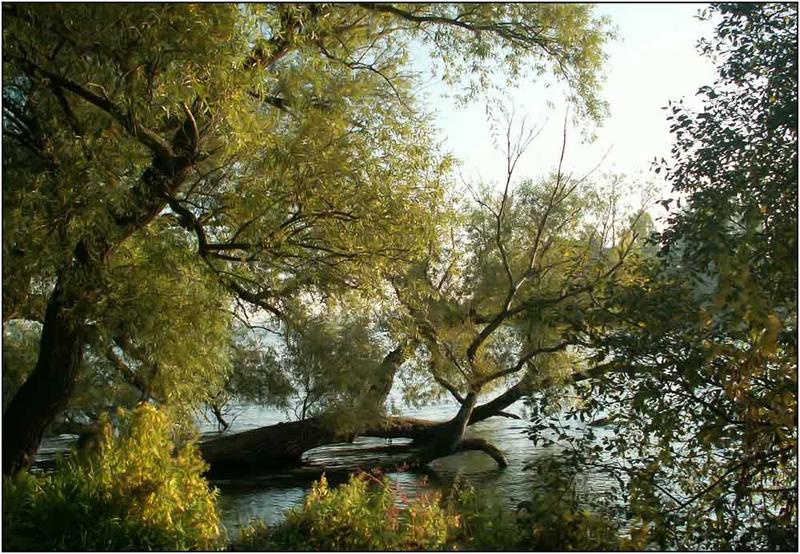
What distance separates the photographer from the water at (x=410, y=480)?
1086 centimetres

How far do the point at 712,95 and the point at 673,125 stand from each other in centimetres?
31

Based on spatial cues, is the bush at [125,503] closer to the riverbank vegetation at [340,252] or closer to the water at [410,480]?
the riverbank vegetation at [340,252]

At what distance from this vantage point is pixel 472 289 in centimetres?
1455

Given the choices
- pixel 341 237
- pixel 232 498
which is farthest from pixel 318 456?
pixel 341 237

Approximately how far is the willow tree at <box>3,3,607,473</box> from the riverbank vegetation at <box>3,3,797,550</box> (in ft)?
0.11

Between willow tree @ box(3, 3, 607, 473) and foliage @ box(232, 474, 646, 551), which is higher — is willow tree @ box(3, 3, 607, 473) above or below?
above

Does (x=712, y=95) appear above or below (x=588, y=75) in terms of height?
below

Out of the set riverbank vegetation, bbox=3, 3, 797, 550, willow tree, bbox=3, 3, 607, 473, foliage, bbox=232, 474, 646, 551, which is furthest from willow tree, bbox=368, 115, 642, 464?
foliage, bbox=232, 474, 646, 551

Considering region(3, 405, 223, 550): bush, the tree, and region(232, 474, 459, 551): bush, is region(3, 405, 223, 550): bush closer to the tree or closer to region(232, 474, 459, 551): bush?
region(232, 474, 459, 551): bush

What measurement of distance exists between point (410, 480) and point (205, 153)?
8761mm

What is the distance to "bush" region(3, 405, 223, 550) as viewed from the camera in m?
5.27

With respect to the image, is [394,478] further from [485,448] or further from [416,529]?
[416,529]

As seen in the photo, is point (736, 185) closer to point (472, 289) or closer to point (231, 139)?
point (231, 139)

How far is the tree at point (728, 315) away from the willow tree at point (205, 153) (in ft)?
9.97
